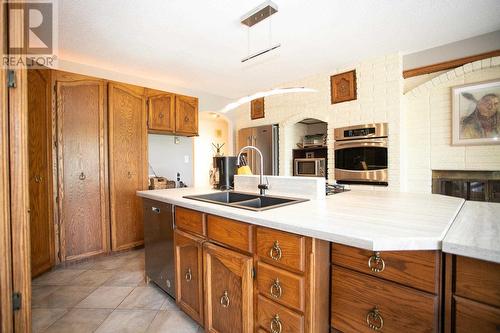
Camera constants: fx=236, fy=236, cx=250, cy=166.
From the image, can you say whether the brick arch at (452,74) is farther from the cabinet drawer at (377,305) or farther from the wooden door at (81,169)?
the wooden door at (81,169)

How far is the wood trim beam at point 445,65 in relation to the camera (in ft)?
8.29

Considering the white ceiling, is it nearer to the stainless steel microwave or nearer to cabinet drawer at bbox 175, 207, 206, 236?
the stainless steel microwave

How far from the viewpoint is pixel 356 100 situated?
332 cm

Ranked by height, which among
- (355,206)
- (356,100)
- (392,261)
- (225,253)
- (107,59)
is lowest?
(225,253)

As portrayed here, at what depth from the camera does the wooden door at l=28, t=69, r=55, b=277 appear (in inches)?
88.8

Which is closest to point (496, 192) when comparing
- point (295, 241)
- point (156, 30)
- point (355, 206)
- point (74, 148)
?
point (355, 206)

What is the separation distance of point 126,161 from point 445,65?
4032mm

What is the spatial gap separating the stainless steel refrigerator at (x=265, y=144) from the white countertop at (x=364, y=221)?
2.88 metres

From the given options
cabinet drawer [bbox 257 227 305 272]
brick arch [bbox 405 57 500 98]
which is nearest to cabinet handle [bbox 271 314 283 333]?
cabinet drawer [bbox 257 227 305 272]

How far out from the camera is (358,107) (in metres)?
3.30

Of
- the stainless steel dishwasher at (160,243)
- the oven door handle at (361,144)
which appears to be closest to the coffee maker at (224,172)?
the stainless steel dishwasher at (160,243)

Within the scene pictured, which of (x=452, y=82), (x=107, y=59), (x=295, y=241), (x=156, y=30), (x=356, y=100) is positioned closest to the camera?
(x=295, y=241)

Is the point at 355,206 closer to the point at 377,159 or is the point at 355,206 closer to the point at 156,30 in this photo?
the point at 377,159

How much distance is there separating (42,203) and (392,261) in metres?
3.06
